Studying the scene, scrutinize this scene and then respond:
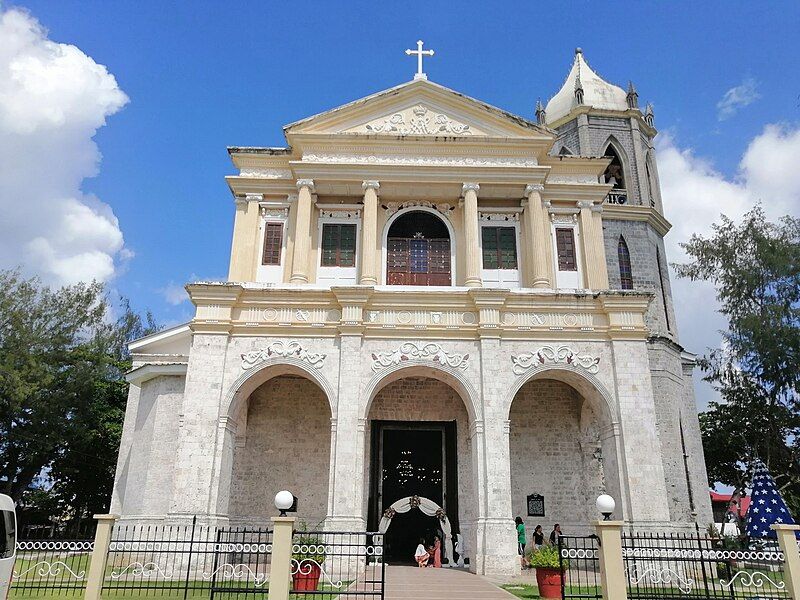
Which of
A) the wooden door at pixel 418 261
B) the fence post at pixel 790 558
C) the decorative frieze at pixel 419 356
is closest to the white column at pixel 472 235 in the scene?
the wooden door at pixel 418 261

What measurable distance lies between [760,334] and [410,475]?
1689 cm

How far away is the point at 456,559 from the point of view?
17.4m

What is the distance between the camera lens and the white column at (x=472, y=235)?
18.9 m

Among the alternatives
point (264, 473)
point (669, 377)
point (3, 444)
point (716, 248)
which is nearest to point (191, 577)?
point (264, 473)

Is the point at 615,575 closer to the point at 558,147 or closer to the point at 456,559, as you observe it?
the point at 456,559

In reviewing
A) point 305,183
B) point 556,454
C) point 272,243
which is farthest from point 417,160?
point 556,454

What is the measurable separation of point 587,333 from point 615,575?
26.7ft

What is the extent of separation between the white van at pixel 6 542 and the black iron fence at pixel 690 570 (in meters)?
10.5

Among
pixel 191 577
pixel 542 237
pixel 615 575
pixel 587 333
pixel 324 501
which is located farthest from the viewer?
pixel 542 237

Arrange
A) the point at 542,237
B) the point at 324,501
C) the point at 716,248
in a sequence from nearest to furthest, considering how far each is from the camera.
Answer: the point at 324,501
the point at 542,237
the point at 716,248

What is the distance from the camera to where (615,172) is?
92.4ft

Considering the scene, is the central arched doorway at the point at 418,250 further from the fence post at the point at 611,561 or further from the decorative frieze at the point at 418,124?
the fence post at the point at 611,561

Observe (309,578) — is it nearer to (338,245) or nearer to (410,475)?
(410,475)

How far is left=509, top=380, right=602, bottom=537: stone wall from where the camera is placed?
61.6 ft
